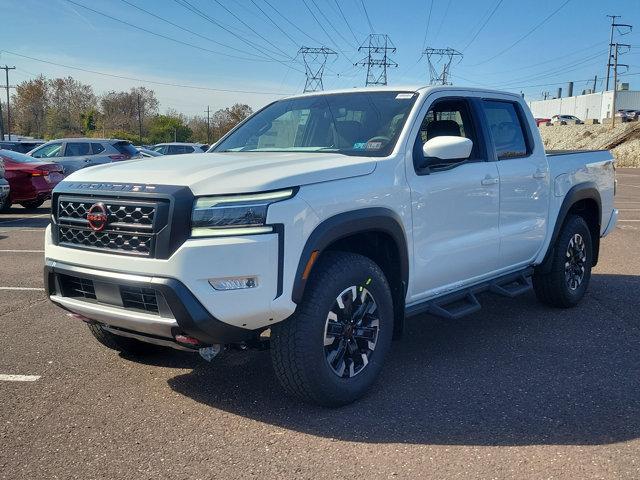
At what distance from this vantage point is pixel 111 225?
3.48 metres

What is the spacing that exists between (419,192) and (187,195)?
62.6 inches

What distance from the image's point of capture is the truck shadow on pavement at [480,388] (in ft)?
11.5

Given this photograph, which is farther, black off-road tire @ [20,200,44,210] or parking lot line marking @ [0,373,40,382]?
black off-road tire @ [20,200,44,210]

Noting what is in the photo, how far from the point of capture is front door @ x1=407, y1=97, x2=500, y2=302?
4.18m

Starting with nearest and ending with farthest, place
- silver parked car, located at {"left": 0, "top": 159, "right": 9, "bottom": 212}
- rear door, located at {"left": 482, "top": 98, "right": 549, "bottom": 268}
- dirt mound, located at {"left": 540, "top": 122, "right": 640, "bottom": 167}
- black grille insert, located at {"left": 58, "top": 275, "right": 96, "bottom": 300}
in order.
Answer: black grille insert, located at {"left": 58, "top": 275, "right": 96, "bottom": 300} < rear door, located at {"left": 482, "top": 98, "right": 549, "bottom": 268} < silver parked car, located at {"left": 0, "top": 159, "right": 9, "bottom": 212} < dirt mound, located at {"left": 540, "top": 122, "right": 640, "bottom": 167}

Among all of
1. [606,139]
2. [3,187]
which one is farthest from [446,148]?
[606,139]

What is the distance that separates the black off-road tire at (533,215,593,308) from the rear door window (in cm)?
1546

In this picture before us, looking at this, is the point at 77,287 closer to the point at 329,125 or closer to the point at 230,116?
the point at 329,125

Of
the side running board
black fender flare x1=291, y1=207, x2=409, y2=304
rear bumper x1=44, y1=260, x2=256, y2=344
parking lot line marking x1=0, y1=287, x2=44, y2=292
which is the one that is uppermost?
black fender flare x1=291, y1=207, x2=409, y2=304

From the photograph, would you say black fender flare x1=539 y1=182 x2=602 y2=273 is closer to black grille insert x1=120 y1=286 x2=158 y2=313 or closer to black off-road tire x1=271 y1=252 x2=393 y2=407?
black off-road tire x1=271 y1=252 x2=393 y2=407

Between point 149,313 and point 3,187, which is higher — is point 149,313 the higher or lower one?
the higher one

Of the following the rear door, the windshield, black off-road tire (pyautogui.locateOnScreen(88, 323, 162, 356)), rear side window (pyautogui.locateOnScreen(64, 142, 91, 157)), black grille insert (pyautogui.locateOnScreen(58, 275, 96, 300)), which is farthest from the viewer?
rear side window (pyautogui.locateOnScreen(64, 142, 91, 157))

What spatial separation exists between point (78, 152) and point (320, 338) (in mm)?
16342

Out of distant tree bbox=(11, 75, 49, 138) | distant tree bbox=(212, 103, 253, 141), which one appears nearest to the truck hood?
distant tree bbox=(212, 103, 253, 141)
